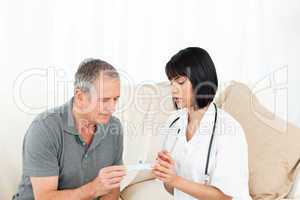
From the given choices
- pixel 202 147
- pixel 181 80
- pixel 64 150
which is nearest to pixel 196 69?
pixel 181 80

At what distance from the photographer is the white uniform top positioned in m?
1.53

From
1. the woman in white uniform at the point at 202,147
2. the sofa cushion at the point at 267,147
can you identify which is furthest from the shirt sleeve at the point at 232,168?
the sofa cushion at the point at 267,147

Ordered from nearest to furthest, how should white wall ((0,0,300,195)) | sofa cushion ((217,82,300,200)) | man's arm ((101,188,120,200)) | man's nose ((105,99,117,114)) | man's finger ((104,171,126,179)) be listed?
man's finger ((104,171,126,179)), man's nose ((105,99,117,114)), man's arm ((101,188,120,200)), sofa cushion ((217,82,300,200)), white wall ((0,0,300,195))

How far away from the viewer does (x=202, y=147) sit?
160cm

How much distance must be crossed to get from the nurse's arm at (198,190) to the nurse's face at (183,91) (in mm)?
294

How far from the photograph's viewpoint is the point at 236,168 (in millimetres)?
1538

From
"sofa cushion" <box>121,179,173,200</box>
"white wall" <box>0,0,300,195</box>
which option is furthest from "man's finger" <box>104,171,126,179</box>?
"white wall" <box>0,0,300,195</box>

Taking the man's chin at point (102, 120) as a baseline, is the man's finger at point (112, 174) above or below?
below

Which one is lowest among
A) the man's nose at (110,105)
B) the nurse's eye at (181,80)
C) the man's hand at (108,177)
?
the man's hand at (108,177)

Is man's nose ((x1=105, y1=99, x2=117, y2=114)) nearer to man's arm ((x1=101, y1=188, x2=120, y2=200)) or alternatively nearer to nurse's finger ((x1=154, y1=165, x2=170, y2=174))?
nurse's finger ((x1=154, y1=165, x2=170, y2=174))

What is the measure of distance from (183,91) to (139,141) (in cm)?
51

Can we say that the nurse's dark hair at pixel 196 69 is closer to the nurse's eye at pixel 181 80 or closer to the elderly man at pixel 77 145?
the nurse's eye at pixel 181 80

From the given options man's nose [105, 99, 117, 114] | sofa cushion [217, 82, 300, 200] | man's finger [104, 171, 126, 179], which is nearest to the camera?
man's finger [104, 171, 126, 179]

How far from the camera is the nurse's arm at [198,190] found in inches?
58.2
